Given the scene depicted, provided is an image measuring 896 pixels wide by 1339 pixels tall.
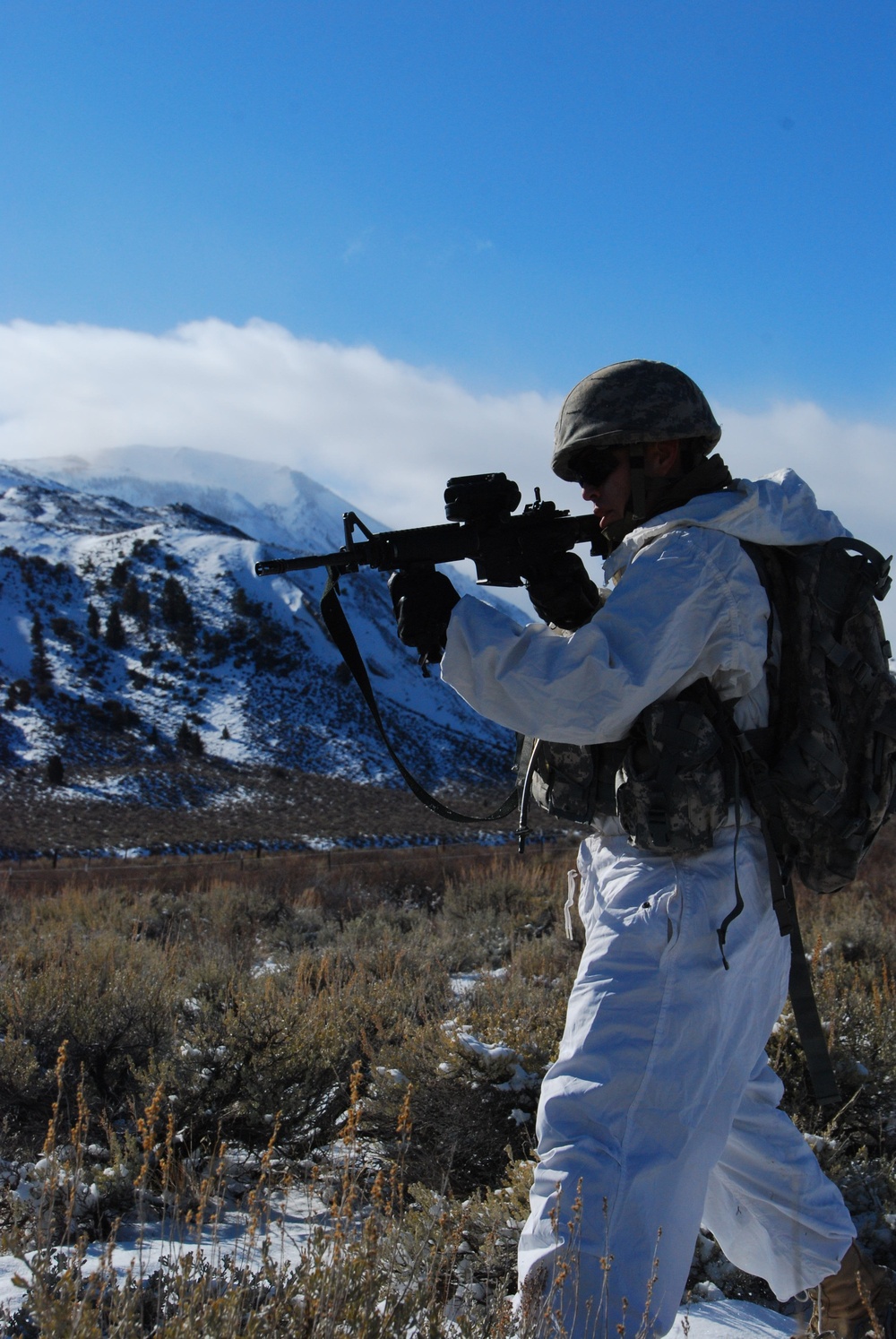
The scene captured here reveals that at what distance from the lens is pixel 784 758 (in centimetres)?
225

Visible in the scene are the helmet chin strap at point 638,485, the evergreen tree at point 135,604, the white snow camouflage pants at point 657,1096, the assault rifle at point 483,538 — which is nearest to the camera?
the white snow camouflage pants at point 657,1096

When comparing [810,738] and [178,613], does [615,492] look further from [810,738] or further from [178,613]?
[178,613]

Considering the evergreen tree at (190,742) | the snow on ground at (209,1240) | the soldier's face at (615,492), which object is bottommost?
the evergreen tree at (190,742)

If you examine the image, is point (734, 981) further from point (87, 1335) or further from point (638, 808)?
point (87, 1335)

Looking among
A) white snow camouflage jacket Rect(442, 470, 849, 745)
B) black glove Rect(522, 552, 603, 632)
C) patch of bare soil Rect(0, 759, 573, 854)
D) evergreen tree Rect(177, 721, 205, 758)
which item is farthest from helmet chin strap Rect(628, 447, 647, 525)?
evergreen tree Rect(177, 721, 205, 758)

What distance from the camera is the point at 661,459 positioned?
2.60 meters

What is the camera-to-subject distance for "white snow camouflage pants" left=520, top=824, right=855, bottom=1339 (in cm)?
181

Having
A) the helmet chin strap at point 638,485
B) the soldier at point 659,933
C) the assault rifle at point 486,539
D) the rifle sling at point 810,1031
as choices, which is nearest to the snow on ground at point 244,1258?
the soldier at point 659,933

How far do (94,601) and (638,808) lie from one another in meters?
53.8

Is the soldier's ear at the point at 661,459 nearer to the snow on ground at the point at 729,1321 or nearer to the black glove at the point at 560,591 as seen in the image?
the black glove at the point at 560,591

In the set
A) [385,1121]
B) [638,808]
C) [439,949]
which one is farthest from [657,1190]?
[439,949]

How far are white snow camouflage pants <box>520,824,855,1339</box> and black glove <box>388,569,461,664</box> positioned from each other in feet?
2.03

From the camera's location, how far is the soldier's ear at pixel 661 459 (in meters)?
2.58

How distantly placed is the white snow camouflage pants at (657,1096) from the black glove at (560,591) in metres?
0.67
